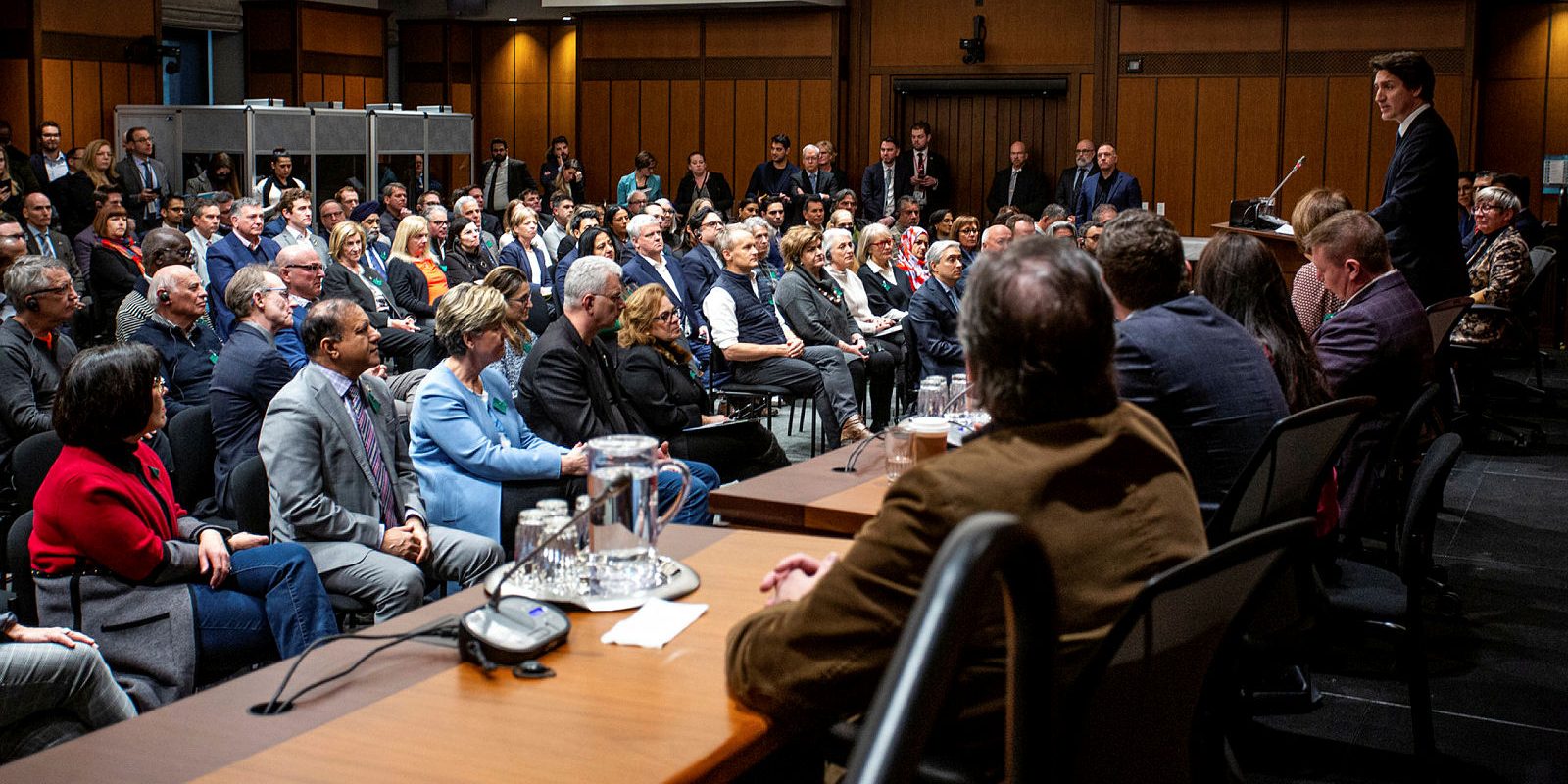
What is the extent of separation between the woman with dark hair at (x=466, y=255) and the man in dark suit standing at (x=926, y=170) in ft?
18.5

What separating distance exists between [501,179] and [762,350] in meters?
9.50

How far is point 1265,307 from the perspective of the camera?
3.75m

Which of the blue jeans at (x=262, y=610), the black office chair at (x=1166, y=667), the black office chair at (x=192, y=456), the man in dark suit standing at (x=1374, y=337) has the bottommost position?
the blue jeans at (x=262, y=610)

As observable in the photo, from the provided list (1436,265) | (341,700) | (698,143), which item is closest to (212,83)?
(698,143)

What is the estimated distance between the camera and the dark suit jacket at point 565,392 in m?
4.79

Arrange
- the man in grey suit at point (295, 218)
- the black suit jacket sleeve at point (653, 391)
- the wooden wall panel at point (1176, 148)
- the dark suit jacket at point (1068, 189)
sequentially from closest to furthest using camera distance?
the black suit jacket sleeve at point (653, 391), the man in grey suit at point (295, 218), the dark suit jacket at point (1068, 189), the wooden wall panel at point (1176, 148)

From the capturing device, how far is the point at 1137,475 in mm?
1814

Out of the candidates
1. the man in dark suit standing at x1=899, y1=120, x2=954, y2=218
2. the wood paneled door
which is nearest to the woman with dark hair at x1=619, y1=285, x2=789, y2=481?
the man in dark suit standing at x1=899, y1=120, x2=954, y2=218

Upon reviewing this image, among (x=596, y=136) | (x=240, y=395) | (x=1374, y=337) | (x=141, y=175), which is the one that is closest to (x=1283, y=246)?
(x=1374, y=337)

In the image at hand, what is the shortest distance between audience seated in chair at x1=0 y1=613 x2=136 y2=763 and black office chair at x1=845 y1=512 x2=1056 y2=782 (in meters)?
2.36

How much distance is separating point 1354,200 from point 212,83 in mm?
12970

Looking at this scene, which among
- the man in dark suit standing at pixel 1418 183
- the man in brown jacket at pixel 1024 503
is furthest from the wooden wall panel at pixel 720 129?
the man in brown jacket at pixel 1024 503

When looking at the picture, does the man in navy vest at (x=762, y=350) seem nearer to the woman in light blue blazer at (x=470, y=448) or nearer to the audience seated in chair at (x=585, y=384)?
the audience seated in chair at (x=585, y=384)

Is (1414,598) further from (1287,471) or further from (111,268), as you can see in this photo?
(111,268)
